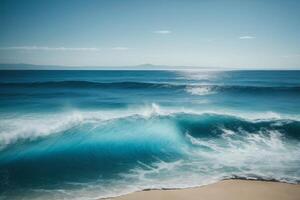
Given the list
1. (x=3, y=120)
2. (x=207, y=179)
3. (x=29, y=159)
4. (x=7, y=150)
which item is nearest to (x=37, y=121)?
(x=3, y=120)

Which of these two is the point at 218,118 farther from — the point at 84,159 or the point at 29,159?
the point at 29,159

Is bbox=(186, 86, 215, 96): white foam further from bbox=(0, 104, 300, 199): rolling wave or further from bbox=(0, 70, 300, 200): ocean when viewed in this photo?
bbox=(0, 104, 300, 199): rolling wave

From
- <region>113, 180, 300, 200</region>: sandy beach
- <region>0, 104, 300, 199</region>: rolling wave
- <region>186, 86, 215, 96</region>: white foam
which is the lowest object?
<region>113, 180, 300, 200</region>: sandy beach

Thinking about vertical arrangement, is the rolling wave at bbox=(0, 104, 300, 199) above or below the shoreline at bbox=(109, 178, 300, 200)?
above

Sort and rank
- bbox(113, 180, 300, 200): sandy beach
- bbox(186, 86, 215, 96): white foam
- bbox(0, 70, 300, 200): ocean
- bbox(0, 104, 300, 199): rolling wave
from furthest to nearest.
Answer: bbox(186, 86, 215, 96): white foam
bbox(0, 104, 300, 199): rolling wave
bbox(0, 70, 300, 200): ocean
bbox(113, 180, 300, 200): sandy beach

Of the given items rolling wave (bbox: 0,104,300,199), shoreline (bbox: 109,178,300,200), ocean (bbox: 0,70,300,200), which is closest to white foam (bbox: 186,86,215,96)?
ocean (bbox: 0,70,300,200)

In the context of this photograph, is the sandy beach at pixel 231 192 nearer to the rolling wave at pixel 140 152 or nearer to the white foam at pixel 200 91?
the rolling wave at pixel 140 152

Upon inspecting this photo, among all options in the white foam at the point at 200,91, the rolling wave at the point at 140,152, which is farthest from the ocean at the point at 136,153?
the white foam at the point at 200,91

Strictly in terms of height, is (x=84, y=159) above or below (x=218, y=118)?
below
